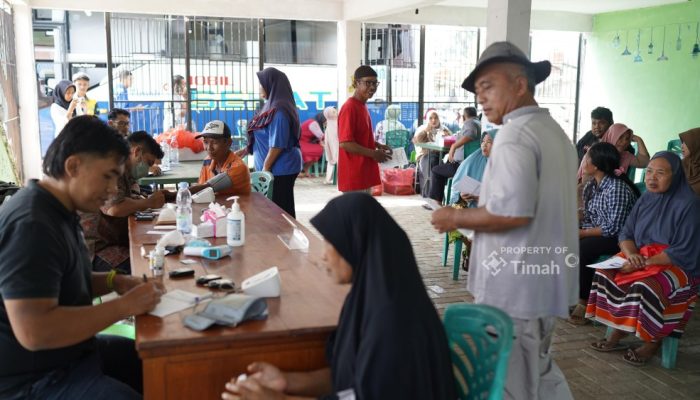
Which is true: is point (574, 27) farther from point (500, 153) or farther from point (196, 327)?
point (196, 327)

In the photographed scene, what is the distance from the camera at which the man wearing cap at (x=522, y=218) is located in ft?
6.81

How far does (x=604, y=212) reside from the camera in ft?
14.1

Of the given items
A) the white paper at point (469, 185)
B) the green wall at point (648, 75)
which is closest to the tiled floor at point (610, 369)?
the white paper at point (469, 185)

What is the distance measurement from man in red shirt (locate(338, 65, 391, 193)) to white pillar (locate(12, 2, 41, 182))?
217 inches

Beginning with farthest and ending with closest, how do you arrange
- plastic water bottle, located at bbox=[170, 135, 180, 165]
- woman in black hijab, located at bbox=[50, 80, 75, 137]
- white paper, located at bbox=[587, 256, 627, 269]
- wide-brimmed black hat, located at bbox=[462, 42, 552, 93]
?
woman in black hijab, located at bbox=[50, 80, 75, 137] → plastic water bottle, located at bbox=[170, 135, 180, 165] → white paper, located at bbox=[587, 256, 627, 269] → wide-brimmed black hat, located at bbox=[462, 42, 552, 93]

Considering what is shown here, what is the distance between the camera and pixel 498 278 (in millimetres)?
2164

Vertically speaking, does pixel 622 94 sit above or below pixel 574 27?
below

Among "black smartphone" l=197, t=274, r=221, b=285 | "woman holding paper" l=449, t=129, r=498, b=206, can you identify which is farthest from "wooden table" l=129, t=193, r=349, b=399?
"woman holding paper" l=449, t=129, r=498, b=206

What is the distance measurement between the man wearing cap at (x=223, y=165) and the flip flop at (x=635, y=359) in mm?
2633

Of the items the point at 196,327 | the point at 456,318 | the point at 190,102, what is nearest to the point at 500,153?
the point at 456,318

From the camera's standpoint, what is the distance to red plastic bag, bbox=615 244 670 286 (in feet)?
11.8

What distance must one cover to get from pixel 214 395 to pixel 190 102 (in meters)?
8.71

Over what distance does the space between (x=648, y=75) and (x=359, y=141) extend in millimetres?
7307

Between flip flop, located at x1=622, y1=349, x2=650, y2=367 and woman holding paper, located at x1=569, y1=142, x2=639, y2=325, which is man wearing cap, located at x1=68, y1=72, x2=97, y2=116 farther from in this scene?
flip flop, located at x1=622, y1=349, x2=650, y2=367
